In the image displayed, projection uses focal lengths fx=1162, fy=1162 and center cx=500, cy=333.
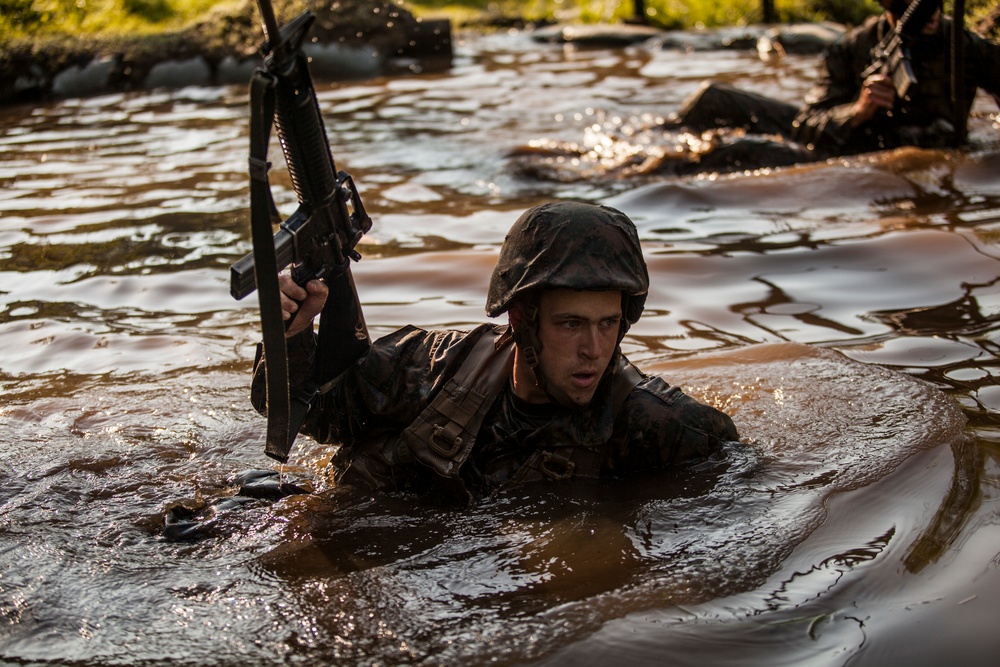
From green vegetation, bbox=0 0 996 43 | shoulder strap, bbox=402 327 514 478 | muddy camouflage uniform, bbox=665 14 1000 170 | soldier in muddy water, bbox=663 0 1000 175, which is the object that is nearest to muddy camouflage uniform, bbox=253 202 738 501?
shoulder strap, bbox=402 327 514 478

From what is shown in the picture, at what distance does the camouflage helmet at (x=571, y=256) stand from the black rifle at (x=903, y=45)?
5.11m

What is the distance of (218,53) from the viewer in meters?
14.3

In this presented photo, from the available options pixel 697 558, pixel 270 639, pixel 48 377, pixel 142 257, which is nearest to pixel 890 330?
pixel 697 558

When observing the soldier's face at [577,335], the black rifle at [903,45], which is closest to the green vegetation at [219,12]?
the black rifle at [903,45]

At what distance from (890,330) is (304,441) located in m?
2.77

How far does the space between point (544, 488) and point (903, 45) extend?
5775 millimetres

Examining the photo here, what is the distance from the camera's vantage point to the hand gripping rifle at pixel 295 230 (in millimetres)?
2975

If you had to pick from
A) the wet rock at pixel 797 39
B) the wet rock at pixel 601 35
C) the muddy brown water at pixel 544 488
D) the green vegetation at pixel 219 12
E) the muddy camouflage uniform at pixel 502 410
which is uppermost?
the green vegetation at pixel 219 12

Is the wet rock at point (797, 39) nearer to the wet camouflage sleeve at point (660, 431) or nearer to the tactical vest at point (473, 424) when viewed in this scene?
the wet camouflage sleeve at point (660, 431)

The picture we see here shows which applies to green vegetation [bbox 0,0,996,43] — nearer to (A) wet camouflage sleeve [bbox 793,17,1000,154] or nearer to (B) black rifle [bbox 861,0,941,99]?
(A) wet camouflage sleeve [bbox 793,17,1000,154]

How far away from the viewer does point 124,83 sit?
1396 cm

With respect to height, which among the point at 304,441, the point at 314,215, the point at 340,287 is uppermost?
the point at 314,215

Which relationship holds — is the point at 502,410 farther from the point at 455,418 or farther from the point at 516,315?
the point at 516,315

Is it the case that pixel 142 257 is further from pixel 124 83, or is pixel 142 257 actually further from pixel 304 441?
pixel 124 83
